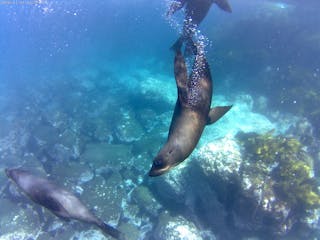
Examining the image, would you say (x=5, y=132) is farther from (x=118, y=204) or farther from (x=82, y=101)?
(x=118, y=204)

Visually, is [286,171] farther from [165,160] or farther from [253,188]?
[165,160]

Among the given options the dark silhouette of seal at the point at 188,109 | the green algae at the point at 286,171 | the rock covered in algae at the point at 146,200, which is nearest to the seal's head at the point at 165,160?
the dark silhouette of seal at the point at 188,109

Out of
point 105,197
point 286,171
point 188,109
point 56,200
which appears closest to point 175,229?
point 105,197

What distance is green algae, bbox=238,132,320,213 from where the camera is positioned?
9.34 m

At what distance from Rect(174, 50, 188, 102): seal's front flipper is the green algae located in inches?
292

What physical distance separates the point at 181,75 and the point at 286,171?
8.11 meters

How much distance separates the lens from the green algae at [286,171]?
30.7ft

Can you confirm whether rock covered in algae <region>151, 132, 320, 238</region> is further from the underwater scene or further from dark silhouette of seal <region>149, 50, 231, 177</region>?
dark silhouette of seal <region>149, 50, 231, 177</region>

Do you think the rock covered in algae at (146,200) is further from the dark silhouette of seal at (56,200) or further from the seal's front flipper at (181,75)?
the seal's front flipper at (181,75)

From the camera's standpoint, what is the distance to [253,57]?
20.5 m

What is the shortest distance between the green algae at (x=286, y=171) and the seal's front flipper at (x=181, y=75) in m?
7.42

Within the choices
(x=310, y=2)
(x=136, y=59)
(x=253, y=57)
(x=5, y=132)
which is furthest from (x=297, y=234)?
(x=136, y=59)

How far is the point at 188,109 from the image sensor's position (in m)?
2.75

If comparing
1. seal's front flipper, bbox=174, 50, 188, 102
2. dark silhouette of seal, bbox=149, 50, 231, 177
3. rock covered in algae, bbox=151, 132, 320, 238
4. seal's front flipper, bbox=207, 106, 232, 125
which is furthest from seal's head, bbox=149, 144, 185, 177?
rock covered in algae, bbox=151, 132, 320, 238
